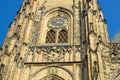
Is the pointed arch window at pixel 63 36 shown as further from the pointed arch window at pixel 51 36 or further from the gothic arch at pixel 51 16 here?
the pointed arch window at pixel 51 36

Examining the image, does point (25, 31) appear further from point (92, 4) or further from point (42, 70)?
point (92, 4)

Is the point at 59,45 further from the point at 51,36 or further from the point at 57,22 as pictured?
the point at 57,22

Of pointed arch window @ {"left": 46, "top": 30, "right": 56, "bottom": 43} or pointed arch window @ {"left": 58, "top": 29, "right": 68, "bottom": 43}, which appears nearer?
pointed arch window @ {"left": 58, "top": 29, "right": 68, "bottom": 43}

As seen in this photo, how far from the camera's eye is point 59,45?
22203 millimetres

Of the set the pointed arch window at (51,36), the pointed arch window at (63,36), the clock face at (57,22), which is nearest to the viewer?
the pointed arch window at (63,36)

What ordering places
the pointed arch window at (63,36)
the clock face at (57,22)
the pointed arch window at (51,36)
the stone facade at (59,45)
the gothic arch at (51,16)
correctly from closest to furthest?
the stone facade at (59,45) → the pointed arch window at (63,36) → the pointed arch window at (51,36) → the gothic arch at (51,16) → the clock face at (57,22)

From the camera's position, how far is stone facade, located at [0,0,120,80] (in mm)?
19323

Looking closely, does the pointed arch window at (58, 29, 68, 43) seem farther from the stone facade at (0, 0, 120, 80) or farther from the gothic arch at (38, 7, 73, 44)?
the gothic arch at (38, 7, 73, 44)

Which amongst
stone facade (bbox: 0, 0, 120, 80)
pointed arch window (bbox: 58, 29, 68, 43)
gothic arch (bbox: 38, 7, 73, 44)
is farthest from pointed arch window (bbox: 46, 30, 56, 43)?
pointed arch window (bbox: 58, 29, 68, 43)

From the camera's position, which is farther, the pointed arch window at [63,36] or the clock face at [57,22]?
the clock face at [57,22]

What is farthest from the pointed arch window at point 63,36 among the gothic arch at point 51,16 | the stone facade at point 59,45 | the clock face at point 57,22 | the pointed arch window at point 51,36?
the clock face at point 57,22

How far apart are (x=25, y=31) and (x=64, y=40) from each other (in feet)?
9.23

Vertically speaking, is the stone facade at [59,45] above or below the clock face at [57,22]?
below

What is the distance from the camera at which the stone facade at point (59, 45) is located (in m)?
19.3
